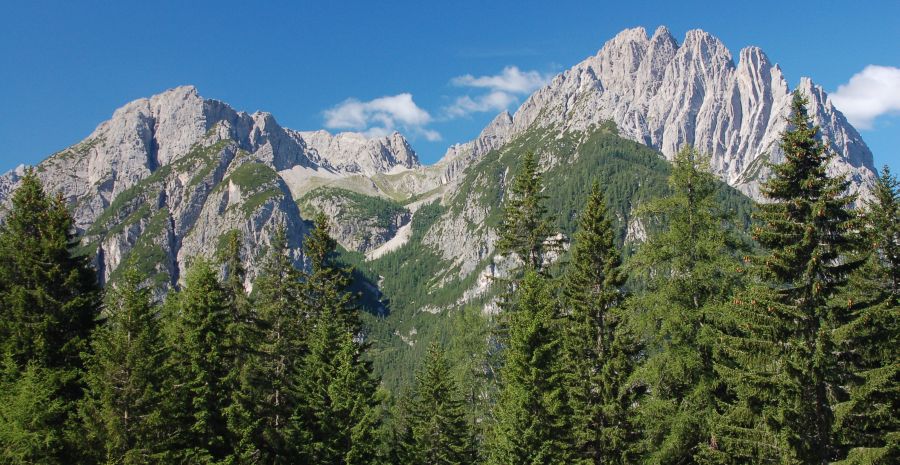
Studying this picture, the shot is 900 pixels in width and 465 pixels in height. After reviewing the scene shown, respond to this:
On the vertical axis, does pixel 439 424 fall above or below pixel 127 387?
below

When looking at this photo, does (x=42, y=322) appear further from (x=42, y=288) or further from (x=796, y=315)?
(x=796, y=315)

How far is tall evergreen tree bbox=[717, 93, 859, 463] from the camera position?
20797mm

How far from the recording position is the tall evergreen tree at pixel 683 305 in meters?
26.0

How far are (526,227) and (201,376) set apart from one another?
1945cm

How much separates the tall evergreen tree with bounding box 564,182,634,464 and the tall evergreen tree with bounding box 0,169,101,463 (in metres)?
23.6

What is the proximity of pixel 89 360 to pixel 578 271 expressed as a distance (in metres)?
24.8

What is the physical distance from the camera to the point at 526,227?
3609cm

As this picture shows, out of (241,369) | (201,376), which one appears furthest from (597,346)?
(201,376)

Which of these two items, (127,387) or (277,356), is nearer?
(127,387)

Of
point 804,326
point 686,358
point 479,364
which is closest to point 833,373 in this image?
point 804,326

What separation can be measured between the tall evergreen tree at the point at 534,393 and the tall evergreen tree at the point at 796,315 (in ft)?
30.0

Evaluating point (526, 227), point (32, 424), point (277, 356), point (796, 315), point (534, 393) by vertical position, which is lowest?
point (32, 424)

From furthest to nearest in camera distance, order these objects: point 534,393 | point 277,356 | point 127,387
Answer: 1. point 277,356
2. point 534,393
3. point 127,387

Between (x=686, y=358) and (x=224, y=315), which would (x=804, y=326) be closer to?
(x=686, y=358)
